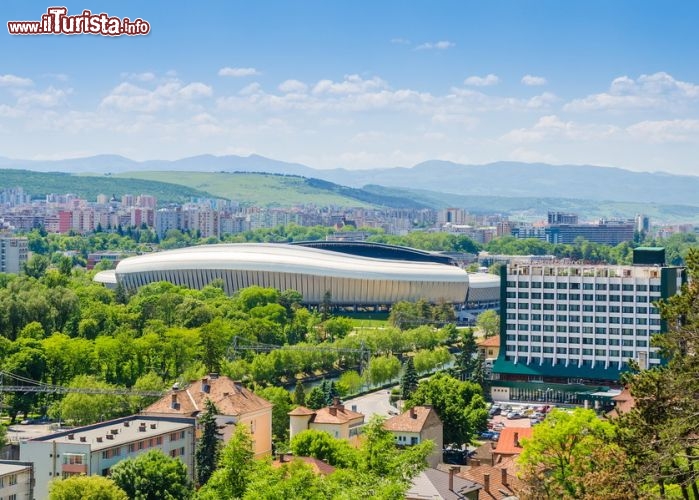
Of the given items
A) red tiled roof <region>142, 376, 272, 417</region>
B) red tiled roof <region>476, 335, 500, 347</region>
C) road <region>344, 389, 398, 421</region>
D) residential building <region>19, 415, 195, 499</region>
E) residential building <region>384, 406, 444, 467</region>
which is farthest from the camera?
red tiled roof <region>476, 335, 500, 347</region>

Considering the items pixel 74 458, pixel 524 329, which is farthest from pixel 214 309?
pixel 74 458

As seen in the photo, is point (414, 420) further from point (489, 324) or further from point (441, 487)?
point (489, 324)

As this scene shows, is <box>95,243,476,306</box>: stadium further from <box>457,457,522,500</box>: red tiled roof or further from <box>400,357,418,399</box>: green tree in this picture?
<box>457,457,522,500</box>: red tiled roof

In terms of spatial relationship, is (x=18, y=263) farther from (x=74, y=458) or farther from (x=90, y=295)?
(x=74, y=458)

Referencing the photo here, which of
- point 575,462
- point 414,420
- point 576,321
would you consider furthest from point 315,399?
point 575,462

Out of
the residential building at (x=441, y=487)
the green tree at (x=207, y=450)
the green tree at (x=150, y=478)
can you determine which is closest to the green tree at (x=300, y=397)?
the green tree at (x=207, y=450)

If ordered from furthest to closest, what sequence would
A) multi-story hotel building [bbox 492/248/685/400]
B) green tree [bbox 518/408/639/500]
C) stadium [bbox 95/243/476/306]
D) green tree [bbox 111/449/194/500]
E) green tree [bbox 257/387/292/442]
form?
stadium [bbox 95/243/476/306], multi-story hotel building [bbox 492/248/685/400], green tree [bbox 257/387/292/442], green tree [bbox 111/449/194/500], green tree [bbox 518/408/639/500]

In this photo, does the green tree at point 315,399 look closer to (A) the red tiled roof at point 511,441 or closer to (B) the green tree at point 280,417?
(B) the green tree at point 280,417

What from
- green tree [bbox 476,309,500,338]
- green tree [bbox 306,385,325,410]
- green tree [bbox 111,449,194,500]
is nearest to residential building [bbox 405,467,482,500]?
green tree [bbox 111,449,194,500]
